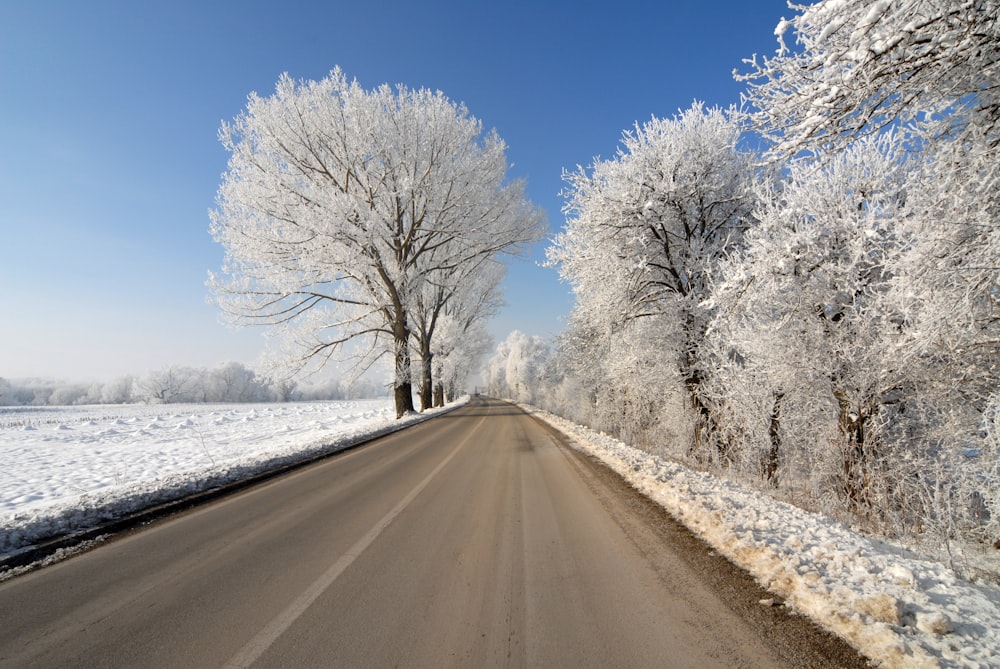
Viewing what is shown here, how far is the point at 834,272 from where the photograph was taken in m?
7.02

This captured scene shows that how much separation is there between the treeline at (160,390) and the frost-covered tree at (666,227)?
68.0 meters

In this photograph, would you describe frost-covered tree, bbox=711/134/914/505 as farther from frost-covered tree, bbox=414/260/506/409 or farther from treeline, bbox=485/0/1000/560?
frost-covered tree, bbox=414/260/506/409

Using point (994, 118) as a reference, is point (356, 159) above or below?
above

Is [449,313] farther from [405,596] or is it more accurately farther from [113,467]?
[405,596]

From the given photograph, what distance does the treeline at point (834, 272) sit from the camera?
354cm

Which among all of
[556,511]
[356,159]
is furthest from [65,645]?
[356,159]

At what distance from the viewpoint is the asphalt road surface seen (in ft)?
7.59

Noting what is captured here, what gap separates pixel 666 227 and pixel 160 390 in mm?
93544

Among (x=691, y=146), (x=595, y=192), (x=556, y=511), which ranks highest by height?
(x=691, y=146)

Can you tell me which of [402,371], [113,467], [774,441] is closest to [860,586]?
[774,441]

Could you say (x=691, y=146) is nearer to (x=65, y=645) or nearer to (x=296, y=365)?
(x=65, y=645)

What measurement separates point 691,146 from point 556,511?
10.3 meters

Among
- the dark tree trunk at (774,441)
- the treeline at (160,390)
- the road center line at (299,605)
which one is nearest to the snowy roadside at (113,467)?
the road center line at (299,605)

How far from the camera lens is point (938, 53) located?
10.4ft
